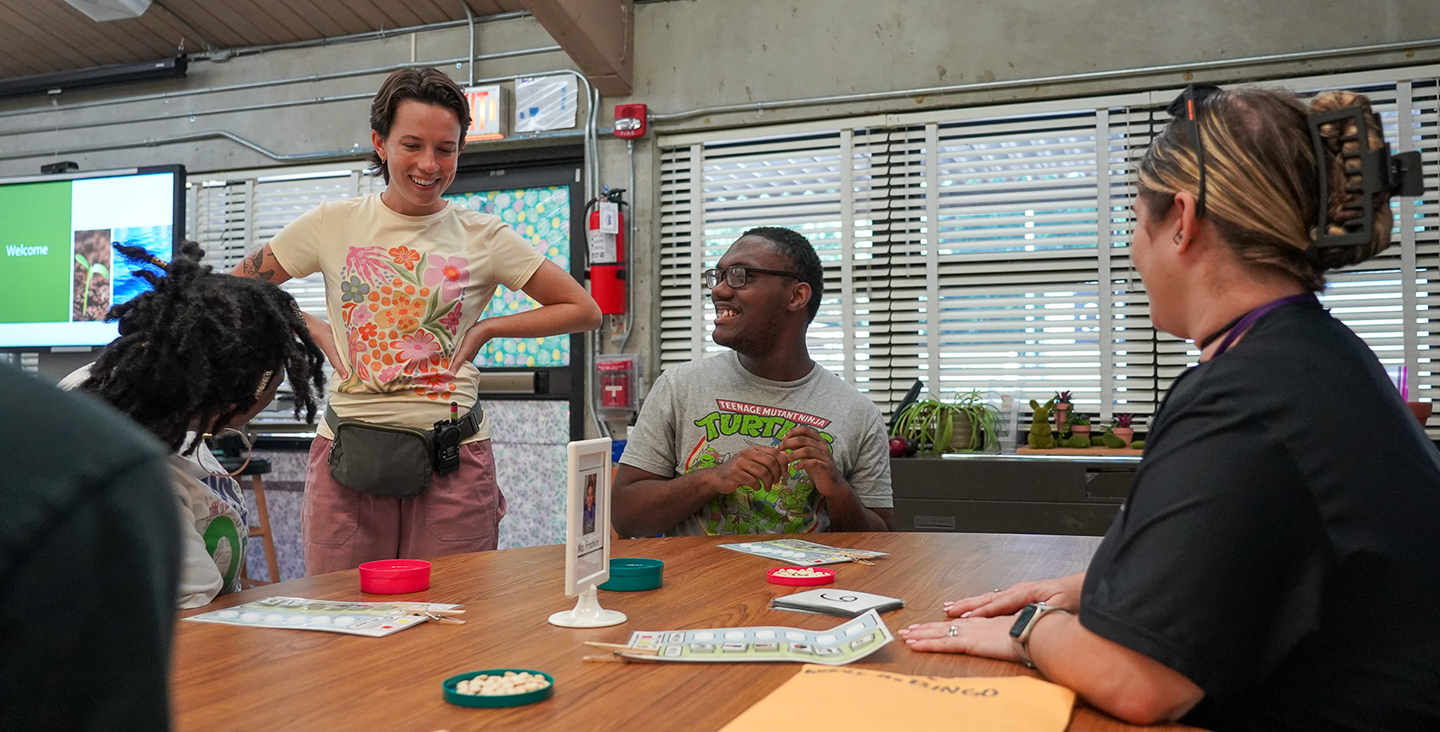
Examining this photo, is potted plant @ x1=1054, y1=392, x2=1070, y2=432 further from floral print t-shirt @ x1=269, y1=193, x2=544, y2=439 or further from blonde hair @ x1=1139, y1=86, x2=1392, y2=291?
blonde hair @ x1=1139, y1=86, x2=1392, y2=291

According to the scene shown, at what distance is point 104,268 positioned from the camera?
475 centimetres

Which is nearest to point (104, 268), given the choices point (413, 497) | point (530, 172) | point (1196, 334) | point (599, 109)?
point (530, 172)

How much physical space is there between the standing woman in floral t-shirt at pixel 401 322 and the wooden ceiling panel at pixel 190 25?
2.84 m

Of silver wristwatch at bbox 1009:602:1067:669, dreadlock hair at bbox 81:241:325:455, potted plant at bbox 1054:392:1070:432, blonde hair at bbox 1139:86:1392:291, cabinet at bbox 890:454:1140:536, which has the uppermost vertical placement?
blonde hair at bbox 1139:86:1392:291

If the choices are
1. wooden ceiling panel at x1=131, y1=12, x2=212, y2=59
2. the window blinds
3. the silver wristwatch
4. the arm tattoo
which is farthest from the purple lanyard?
wooden ceiling panel at x1=131, y1=12, x2=212, y2=59

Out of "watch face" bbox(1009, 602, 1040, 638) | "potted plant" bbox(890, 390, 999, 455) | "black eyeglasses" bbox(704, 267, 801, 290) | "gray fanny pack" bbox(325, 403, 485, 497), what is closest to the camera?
"watch face" bbox(1009, 602, 1040, 638)

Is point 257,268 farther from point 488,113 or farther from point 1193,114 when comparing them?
point 488,113

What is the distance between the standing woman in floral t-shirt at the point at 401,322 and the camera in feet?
7.05

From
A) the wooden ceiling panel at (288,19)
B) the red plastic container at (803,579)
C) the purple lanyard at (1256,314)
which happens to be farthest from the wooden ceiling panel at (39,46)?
the purple lanyard at (1256,314)

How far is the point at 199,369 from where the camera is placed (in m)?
1.51

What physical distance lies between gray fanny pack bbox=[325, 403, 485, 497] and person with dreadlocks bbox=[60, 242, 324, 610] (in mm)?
395

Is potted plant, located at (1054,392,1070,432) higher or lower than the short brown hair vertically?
lower

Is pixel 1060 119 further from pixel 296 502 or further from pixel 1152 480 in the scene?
pixel 296 502

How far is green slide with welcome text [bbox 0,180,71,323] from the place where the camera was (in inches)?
190
